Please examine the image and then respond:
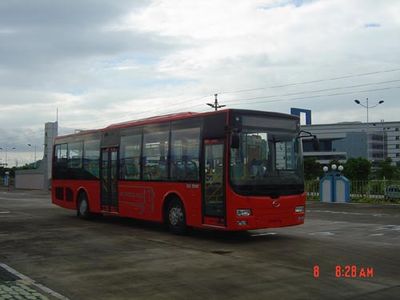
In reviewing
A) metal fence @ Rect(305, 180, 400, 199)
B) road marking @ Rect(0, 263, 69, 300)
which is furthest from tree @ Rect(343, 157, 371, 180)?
road marking @ Rect(0, 263, 69, 300)

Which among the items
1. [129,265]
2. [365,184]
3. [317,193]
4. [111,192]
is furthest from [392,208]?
[129,265]

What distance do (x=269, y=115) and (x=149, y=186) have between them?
4095 millimetres

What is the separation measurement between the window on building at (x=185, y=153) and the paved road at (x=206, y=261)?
1.60 meters

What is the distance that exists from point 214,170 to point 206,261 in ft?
10.2

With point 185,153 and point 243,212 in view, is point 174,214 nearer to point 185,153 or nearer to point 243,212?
point 185,153

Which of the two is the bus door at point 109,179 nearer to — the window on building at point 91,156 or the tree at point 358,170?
the window on building at point 91,156

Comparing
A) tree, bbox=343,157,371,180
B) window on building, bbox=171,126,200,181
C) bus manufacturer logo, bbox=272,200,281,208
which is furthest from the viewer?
tree, bbox=343,157,371,180

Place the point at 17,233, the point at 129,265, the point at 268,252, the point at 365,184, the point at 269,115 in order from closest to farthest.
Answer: the point at 129,265 → the point at 268,252 → the point at 269,115 → the point at 17,233 → the point at 365,184

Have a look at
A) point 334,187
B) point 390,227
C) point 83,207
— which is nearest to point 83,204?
point 83,207

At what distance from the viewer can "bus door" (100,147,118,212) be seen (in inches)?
659

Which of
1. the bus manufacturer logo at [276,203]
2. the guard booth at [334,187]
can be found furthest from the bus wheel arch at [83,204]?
the guard booth at [334,187]

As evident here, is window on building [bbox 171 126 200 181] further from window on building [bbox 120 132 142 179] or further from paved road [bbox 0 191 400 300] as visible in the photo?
window on building [bbox 120 132 142 179]

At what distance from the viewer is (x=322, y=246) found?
38.2 ft

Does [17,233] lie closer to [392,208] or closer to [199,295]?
[199,295]
